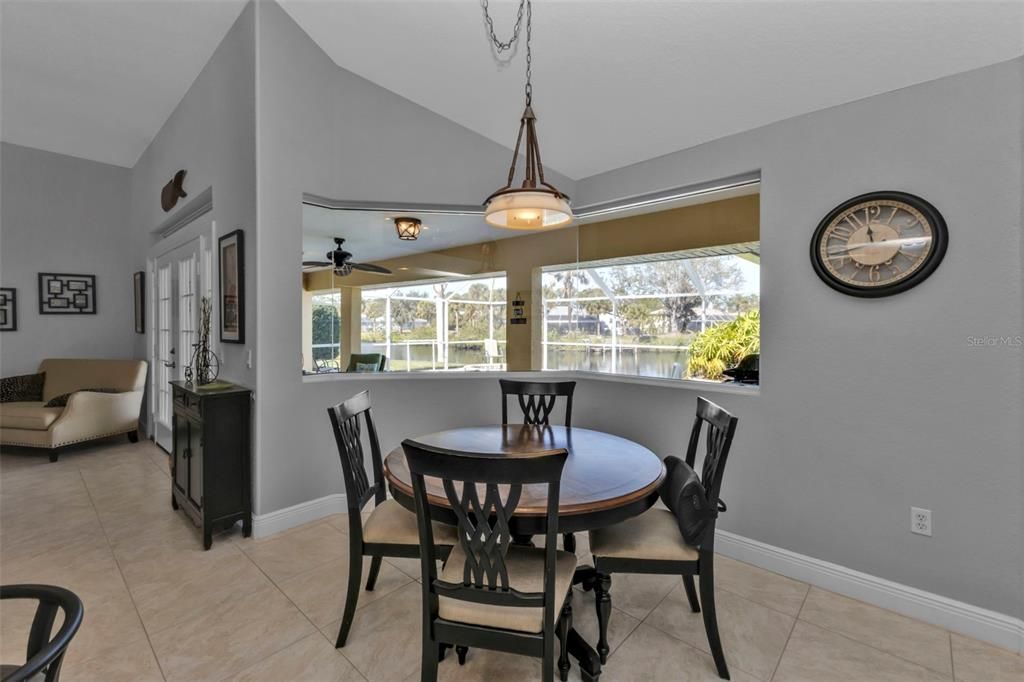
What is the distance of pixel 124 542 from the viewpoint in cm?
276

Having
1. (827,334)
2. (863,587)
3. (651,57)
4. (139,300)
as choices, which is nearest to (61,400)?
(139,300)

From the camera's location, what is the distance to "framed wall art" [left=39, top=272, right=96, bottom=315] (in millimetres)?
5082

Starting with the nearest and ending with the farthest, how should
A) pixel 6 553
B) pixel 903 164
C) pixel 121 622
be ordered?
pixel 121 622
pixel 903 164
pixel 6 553

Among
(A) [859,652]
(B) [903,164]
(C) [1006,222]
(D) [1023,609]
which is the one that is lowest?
(A) [859,652]

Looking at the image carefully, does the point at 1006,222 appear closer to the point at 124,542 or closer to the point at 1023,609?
the point at 1023,609

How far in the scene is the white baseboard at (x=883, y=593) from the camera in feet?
6.42

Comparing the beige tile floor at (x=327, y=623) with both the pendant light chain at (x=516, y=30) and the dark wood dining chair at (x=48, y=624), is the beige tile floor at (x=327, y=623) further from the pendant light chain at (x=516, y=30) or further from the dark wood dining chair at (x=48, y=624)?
the pendant light chain at (x=516, y=30)

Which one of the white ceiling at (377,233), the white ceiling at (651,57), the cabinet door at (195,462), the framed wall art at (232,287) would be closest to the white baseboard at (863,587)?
the cabinet door at (195,462)

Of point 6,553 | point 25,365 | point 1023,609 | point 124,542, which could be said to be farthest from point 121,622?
point 25,365

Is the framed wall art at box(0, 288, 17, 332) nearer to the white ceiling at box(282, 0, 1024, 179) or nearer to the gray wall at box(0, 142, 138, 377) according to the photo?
the gray wall at box(0, 142, 138, 377)

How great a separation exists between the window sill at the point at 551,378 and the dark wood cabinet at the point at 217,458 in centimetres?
48

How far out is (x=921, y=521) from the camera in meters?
2.14

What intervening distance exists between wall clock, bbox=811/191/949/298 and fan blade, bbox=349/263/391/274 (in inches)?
116

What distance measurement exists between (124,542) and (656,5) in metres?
4.17
